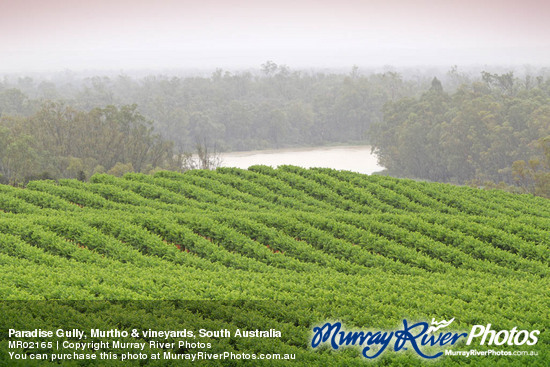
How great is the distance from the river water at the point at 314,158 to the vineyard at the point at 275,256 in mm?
46762

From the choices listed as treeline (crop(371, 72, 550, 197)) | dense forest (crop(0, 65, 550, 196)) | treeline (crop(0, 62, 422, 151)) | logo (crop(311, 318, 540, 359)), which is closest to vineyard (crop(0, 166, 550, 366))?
logo (crop(311, 318, 540, 359))

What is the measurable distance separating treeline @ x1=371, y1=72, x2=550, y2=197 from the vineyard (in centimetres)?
3286

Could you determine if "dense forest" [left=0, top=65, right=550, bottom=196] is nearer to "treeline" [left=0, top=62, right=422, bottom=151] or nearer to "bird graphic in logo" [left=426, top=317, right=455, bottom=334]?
"treeline" [left=0, top=62, right=422, bottom=151]

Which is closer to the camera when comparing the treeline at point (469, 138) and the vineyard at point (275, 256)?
the vineyard at point (275, 256)

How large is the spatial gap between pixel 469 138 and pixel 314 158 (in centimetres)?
2412

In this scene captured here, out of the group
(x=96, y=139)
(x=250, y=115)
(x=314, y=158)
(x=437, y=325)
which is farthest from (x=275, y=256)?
(x=250, y=115)

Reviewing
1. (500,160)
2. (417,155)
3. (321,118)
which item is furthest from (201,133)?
(500,160)

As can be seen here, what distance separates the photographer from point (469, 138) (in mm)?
51656

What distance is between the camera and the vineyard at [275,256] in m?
7.04

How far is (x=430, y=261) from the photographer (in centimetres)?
1134

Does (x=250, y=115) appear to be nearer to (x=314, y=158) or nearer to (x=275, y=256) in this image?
(x=314, y=158)

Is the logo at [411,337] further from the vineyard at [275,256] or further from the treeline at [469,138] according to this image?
the treeline at [469,138]

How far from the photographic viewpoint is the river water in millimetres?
66562

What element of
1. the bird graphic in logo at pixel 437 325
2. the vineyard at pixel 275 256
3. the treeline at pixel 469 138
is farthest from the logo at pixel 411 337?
the treeline at pixel 469 138
